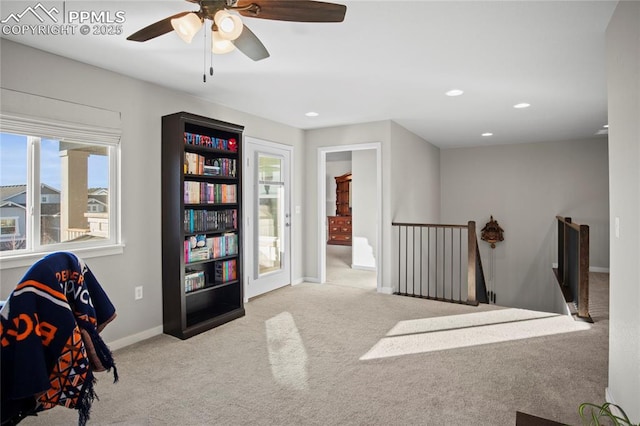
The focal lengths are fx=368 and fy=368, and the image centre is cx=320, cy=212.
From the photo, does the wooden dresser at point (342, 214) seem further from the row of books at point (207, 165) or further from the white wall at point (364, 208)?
the row of books at point (207, 165)

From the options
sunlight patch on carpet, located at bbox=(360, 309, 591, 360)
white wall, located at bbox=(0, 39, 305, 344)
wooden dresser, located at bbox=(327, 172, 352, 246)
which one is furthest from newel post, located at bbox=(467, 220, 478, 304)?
wooden dresser, located at bbox=(327, 172, 352, 246)

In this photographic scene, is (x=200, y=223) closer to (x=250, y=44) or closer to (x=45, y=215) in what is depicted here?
(x=45, y=215)

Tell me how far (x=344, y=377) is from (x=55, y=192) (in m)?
2.57

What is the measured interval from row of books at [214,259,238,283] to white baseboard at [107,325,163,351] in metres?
0.73

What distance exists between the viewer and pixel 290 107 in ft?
13.9

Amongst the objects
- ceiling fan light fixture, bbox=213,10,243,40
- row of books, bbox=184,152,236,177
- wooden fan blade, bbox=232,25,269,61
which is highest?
wooden fan blade, bbox=232,25,269,61

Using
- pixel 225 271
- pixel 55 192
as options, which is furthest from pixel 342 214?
pixel 55 192

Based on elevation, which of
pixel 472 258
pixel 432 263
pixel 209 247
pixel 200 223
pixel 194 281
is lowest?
pixel 432 263

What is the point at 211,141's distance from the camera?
12.5 ft

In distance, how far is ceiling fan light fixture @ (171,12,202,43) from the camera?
5.60 feet

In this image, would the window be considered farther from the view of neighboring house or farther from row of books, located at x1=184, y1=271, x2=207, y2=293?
row of books, located at x1=184, y1=271, x2=207, y2=293

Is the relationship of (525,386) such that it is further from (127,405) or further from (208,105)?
(208,105)

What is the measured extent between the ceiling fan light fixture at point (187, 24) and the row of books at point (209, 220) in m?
2.04

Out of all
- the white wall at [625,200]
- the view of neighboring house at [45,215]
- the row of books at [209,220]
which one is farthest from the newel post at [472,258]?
the view of neighboring house at [45,215]
